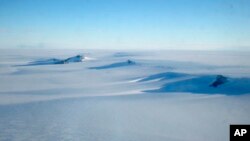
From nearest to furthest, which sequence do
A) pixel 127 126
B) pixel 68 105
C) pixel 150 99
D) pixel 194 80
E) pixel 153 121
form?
pixel 127 126 → pixel 153 121 → pixel 68 105 → pixel 150 99 → pixel 194 80

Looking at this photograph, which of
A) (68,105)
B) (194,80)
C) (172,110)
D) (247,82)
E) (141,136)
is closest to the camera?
(141,136)

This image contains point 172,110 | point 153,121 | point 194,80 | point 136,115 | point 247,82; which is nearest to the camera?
point 153,121

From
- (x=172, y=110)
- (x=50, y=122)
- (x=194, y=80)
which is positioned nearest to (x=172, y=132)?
(x=172, y=110)

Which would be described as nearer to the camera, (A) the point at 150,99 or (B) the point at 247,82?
(A) the point at 150,99

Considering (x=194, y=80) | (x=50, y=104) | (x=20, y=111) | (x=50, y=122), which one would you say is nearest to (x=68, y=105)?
(x=50, y=104)

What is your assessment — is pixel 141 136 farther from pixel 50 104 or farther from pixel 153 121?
pixel 50 104

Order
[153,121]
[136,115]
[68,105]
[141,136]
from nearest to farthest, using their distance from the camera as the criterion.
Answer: [141,136], [153,121], [136,115], [68,105]

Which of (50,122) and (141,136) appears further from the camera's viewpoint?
(50,122)

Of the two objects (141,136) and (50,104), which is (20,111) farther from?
(141,136)
